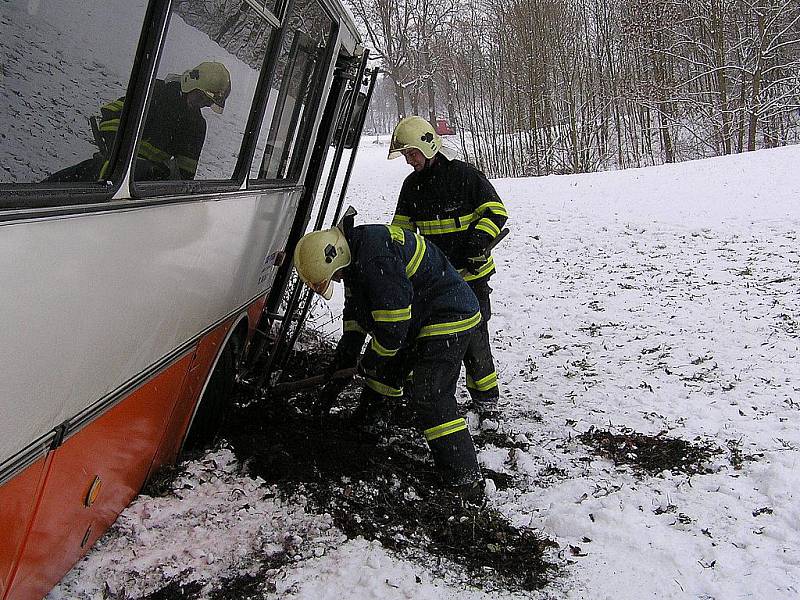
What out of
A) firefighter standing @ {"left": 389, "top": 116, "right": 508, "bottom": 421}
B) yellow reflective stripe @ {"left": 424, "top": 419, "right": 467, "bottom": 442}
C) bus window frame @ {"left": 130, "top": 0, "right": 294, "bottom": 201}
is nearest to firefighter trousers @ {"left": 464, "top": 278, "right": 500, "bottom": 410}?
firefighter standing @ {"left": 389, "top": 116, "right": 508, "bottom": 421}

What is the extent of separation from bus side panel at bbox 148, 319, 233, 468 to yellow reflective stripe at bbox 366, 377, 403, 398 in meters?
1.05

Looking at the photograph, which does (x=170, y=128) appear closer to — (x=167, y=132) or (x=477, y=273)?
(x=167, y=132)

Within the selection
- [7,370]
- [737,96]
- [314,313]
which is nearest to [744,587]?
[7,370]

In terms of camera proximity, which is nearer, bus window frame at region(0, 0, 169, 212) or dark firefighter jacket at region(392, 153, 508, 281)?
bus window frame at region(0, 0, 169, 212)

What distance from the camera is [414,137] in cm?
431

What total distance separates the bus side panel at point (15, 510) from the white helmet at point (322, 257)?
Result: 1704 millimetres

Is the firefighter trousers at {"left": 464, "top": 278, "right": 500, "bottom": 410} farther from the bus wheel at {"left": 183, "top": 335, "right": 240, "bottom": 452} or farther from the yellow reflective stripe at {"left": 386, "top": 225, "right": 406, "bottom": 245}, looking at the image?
the bus wheel at {"left": 183, "top": 335, "right": 240, "bottom": 452}

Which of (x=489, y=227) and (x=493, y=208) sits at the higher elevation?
(x=493, y=208)

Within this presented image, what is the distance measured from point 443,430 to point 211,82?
204cm

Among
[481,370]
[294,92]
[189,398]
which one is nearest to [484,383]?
[481,370]

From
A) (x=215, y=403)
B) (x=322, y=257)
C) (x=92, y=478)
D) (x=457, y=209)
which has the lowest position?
(x=215, y=403)

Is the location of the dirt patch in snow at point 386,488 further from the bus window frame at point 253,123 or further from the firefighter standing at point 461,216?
the bus window frame at point 253,123

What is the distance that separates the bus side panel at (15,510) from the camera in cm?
182

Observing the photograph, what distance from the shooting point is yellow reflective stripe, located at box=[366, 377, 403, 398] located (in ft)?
13.8
